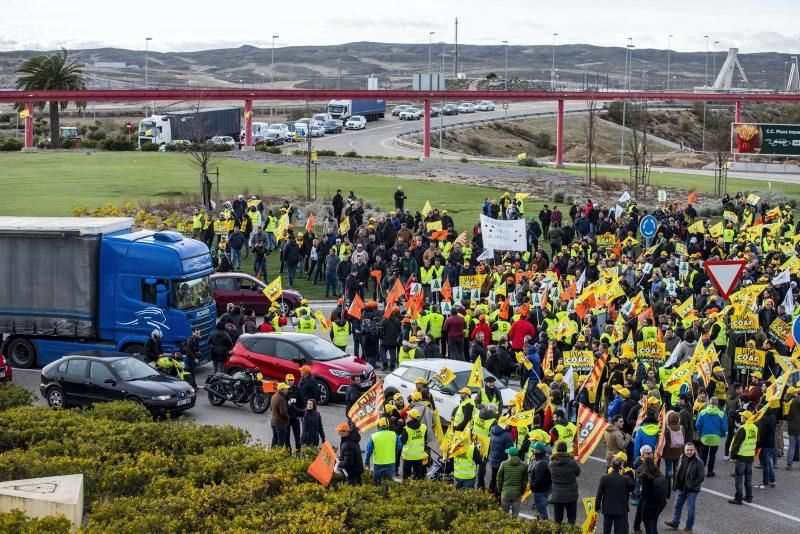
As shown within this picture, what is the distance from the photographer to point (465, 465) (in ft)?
55.8

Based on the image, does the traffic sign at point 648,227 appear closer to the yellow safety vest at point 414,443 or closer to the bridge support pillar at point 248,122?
the yellow safety vest at point 414,443

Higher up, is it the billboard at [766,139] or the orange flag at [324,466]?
the billboard at [766,139]

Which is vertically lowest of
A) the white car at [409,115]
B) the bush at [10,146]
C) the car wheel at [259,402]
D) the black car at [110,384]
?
the car wheel at [259,402]

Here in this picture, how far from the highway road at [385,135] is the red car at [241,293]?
49.6 meters

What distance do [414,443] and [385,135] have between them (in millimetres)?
84222

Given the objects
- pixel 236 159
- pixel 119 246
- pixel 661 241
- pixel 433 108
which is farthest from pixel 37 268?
pixel 433 108

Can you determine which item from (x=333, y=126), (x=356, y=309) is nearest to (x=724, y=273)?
(x=356, y=309)

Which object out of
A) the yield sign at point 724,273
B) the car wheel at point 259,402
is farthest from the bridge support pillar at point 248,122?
the yield sign at point 724,273

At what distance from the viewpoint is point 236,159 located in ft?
214

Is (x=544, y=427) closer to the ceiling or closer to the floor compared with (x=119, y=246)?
closer to the floor

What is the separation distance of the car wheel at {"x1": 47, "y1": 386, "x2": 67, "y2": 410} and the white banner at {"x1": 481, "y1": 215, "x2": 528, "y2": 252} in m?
14.7

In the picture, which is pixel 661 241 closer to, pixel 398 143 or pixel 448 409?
pixel 448 409

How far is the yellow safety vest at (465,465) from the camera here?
17000 mm

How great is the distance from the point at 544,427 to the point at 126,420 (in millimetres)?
7114
